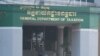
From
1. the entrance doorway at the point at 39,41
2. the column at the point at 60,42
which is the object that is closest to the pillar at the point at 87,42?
the column at the point at 60,42

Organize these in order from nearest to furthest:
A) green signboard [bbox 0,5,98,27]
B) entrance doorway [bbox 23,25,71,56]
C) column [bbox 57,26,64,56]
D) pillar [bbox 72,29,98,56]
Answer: green signboard [bbox 0,5,98,27], pillar [bbox 72,29,98,56], column [bbox 57,26,64,56], entrance doorway [bbox 23,25,71,56]

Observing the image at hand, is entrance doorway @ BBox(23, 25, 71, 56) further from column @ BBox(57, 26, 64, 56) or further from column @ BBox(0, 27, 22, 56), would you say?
column @ BBox(0, 27, 22, 56)

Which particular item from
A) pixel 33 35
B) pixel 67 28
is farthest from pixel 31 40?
pixel 67 28

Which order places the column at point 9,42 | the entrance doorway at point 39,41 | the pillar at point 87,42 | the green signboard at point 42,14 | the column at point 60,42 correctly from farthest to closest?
the entrance doorway at point 39,41 → the column at point 60,42 → the pillar at point 87,42 → the green signboard at point 42,14 → the column at point 9,42

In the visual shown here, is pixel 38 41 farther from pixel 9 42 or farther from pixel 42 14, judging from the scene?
pixel 9 42

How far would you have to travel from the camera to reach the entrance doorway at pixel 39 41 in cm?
2819

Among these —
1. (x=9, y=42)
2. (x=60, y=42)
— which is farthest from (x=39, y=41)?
(x=9, y=42)

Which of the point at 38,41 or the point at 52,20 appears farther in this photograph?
the point at 38,41

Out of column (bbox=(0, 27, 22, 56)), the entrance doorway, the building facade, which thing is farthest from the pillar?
the entrance doorway

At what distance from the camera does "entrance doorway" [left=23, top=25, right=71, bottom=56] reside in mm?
28188

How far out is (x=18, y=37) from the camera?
2188 cm

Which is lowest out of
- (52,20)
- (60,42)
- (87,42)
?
(60,42)

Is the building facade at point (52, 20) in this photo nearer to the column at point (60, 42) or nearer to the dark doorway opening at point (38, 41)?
the column at point (60, 42)

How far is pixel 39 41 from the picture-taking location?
28.3 m
